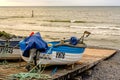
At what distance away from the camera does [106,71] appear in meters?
11.6

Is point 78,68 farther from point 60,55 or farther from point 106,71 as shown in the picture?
point 106,71

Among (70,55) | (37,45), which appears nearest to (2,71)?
(37,45)

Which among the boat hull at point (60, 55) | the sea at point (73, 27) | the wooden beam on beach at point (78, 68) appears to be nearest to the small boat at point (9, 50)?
the boat hull at point (60, 55)

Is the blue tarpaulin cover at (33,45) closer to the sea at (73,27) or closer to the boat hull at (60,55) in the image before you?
the boat hull at (60,55)

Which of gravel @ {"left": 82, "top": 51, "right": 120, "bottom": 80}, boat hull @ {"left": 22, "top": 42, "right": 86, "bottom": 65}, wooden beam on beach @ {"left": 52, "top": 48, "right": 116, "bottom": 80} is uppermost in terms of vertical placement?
boat hull @ {"left": 22, "top": 42, "right": 86, "bottom": 65}

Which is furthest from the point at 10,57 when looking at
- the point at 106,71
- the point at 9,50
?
the point at 106,71

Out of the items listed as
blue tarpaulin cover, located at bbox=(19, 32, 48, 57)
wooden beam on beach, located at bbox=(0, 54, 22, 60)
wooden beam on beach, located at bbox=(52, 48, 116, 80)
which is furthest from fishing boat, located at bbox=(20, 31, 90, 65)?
wooden beam on beach, located at bbox=(0, 54, 22, 60)

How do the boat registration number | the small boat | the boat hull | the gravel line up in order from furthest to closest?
1. the gravel
2. the small boat
3. the boat registration number
4. the boat hull

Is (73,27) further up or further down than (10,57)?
further down

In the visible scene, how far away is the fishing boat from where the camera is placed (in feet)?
29.6

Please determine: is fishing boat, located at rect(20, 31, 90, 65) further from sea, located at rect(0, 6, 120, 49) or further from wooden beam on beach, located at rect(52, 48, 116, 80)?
sea, located at rect(0, 6, 120, 49)

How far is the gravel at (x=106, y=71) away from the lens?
10893 mm

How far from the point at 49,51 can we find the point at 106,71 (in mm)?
3296

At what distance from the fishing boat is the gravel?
1593 millimetres
